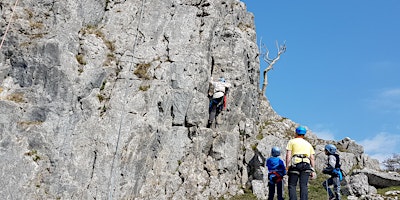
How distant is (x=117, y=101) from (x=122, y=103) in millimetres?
292

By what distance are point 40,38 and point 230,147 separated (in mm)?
12814

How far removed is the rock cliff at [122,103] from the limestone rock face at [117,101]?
0.19 ft

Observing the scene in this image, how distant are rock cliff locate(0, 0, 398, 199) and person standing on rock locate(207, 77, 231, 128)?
19.8 inches

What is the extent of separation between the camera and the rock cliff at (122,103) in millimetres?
17109

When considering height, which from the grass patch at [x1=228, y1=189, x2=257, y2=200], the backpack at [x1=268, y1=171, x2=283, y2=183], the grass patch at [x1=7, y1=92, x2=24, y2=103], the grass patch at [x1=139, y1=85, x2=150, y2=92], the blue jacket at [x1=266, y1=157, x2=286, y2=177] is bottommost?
the grass patch at [x1=228, y1=189, x2=257, y2=200]

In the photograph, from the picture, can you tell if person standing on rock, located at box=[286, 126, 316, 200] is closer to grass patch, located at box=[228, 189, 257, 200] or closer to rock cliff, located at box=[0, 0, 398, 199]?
Result: rock cliff, located at box=[0, 0, 398, 199]

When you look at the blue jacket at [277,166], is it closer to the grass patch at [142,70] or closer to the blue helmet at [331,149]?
the blue helmet at [331,149]

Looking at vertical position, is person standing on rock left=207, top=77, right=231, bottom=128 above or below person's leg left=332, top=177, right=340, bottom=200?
above

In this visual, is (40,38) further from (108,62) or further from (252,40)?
(252,40)

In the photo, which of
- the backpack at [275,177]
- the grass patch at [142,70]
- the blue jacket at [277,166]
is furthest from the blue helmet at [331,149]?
the grass patch at [142,70]

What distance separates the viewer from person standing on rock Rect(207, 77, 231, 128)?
2330 centimetres

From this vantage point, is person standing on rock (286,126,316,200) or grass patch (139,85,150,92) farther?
grass patch (139,85,150,92)

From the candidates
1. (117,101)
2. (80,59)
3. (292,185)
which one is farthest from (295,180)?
(80,59)

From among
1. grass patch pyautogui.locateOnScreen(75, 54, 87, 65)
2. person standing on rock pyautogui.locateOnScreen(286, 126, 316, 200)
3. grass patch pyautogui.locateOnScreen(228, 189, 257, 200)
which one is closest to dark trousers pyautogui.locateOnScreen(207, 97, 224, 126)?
grass patch pyautogui.locateOnScreen(228, 189, 257, 200)
